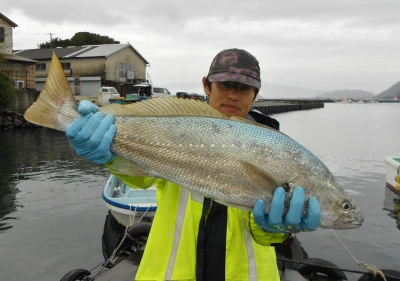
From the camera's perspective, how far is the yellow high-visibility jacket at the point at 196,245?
129 inches

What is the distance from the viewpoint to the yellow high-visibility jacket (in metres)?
3.28

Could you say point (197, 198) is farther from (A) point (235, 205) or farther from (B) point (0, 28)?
(B) point (0, 28)

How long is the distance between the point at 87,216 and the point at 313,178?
475 inches

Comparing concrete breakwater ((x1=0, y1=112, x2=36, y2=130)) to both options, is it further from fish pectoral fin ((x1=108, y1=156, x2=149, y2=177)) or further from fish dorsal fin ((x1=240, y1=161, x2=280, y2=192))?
fish dorsal fin ((x1=240, y1=161, x2=280, y2=192))

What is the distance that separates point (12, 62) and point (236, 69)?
156 feet

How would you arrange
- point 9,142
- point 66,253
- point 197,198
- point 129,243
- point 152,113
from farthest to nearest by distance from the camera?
point 9,142 < point 66,253 < point 129,243 < point 197,198 < point 152,113

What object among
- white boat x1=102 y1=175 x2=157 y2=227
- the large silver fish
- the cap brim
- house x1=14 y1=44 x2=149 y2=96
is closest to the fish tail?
the large silver fish

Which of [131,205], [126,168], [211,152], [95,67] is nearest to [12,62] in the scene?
[95,67]

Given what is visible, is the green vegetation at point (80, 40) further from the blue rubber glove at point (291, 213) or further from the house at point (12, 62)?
the blue rubber glove at point (291, 213)

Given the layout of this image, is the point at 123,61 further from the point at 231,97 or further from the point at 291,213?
the point at 291,213

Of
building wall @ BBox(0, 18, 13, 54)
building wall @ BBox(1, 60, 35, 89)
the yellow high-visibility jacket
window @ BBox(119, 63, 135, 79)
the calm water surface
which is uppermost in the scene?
building wall @ BBox(0, 18, 13, 54)

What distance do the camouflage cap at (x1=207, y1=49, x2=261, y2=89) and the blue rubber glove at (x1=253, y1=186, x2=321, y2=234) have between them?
1.35 metres

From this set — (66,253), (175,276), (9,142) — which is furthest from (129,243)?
(9,142)

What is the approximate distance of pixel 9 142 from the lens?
30.8m
